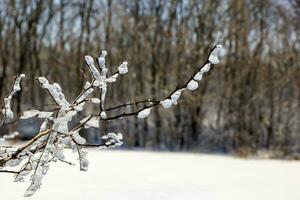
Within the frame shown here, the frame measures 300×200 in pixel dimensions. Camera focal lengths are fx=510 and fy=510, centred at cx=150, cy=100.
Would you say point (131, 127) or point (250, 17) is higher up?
point (250, 17)

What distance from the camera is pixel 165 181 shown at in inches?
248

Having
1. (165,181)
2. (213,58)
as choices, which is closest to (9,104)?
(213,58)

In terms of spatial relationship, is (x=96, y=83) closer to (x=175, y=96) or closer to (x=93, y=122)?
(x=93, y=122)

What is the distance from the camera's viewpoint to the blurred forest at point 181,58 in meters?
13.1

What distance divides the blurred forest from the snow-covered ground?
14.1ft

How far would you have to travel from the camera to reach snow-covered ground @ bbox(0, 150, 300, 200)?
5215mm

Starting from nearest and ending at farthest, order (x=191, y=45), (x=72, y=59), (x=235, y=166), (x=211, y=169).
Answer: (x=211, y=169) → (x=235, y=166) → (x=191, y=45) → (x=72, y=59)

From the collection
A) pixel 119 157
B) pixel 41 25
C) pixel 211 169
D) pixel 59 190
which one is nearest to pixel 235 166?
pixel 211 169

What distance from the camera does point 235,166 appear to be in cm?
838

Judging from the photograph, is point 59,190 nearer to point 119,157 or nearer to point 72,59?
point 119,157

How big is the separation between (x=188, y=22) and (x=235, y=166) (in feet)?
19.5

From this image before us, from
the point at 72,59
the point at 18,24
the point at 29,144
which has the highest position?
the point at 18,24

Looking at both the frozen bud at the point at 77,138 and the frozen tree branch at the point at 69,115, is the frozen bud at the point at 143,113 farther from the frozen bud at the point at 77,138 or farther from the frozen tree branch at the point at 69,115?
the frozen bud at the point at 77,138

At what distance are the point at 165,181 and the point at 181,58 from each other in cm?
720
